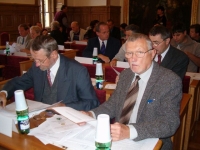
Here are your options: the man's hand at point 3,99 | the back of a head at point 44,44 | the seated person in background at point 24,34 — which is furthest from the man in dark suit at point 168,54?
the seated person in background at point 24,34

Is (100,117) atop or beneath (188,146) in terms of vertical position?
atop

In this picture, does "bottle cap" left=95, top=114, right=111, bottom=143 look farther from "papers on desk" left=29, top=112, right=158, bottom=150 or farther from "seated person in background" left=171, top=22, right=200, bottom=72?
"seated person in background" left=171, top=22, right=200, bottom=72

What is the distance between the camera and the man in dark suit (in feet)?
9.80

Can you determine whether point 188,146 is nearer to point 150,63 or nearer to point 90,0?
point 150,63

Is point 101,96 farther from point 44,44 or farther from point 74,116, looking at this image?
point 74,116

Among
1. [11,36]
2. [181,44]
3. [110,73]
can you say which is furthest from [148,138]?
[11,36]

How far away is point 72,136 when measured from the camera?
1.57m

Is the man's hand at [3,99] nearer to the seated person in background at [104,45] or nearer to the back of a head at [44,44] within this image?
the back of a head at [44,44]

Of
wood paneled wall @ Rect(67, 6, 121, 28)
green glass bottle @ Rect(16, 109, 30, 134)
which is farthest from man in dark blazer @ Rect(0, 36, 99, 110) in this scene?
wood paneled wall @ Rect(67, 6, 121, 28)

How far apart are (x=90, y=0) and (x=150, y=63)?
10764 millimetres

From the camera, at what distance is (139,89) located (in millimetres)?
1880

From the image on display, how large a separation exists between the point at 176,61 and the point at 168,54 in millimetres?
144

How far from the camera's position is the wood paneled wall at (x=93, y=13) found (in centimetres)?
1161

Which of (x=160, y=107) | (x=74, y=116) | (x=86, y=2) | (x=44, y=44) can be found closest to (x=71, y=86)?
(x=44, y=44)
